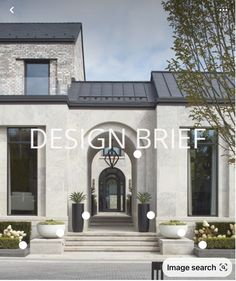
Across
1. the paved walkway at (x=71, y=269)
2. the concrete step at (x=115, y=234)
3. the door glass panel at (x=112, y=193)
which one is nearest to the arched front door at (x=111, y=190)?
the door glass panel at (x=112, y=193)

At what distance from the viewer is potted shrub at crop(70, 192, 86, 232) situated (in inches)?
635

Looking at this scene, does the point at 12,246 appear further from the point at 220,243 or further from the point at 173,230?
the point at 220,243

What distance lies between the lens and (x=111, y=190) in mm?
36312

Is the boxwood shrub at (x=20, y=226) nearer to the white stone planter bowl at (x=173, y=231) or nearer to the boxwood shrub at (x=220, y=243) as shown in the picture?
the white stone planter bowl at (x=173, y=231)

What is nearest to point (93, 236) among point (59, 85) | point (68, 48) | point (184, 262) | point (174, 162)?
point (174, 162)

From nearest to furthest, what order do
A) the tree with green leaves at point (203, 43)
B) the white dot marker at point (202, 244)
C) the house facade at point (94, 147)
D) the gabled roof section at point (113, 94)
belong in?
the tree with green leaves at point (203, 43), the white dot marker at point (202, 244), the house facade at point (94, 147), the gabled roof section at point (113, 94)

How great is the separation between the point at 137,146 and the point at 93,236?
3435 millimetres

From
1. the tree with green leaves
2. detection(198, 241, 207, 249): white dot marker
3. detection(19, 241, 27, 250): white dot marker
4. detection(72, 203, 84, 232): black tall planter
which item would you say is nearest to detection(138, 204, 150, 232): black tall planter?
detection(72, 203, 84, 232): black tall planter

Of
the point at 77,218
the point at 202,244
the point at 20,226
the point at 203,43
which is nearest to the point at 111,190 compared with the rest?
the point at 77,218

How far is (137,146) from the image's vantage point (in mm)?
16750

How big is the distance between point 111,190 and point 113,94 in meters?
18.9

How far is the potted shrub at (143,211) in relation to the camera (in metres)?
16.2

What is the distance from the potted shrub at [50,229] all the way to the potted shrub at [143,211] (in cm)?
278

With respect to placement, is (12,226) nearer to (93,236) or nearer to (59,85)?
(93,236)
